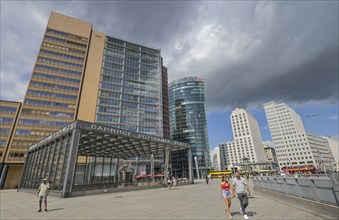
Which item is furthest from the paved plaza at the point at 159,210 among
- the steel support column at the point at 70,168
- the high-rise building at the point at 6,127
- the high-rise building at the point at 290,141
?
the high-rise building at the point at 290,141

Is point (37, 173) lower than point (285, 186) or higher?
higher

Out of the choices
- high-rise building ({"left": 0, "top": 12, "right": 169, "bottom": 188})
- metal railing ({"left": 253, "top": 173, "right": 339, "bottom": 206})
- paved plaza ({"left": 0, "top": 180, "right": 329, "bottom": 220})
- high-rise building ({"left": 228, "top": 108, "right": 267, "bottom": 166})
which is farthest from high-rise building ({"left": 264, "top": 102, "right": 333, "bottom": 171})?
paved plaza ({"left": 0, "top": 180, "right": 329, "bottom": 220})

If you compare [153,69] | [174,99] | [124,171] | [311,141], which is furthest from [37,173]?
[311,141]

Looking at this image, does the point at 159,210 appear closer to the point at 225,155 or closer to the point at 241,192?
the point at 241,192

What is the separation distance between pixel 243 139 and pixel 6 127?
170 m

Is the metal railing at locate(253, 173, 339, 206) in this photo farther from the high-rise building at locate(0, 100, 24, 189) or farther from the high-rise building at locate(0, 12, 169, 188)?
the high-rise building at locate(0, 100, 24, 189)

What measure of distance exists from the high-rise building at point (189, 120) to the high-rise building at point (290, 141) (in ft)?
211

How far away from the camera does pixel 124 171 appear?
101ft

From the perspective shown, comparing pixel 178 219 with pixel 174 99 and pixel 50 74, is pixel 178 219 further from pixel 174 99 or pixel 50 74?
pixel 174 99

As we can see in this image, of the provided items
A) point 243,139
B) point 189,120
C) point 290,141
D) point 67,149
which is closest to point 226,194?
point 67,149

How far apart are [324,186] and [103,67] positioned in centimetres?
7782

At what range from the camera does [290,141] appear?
146125mm

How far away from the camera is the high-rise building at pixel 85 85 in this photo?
5516 cm

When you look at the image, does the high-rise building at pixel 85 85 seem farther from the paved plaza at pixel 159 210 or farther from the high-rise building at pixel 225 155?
the high-rise building at pixel 225 155
